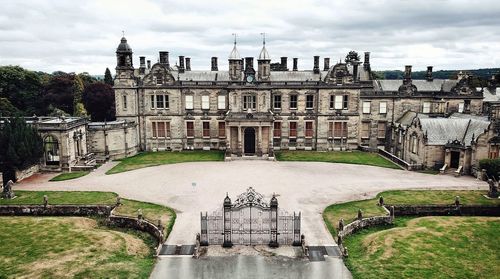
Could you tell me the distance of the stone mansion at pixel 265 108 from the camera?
46.8m

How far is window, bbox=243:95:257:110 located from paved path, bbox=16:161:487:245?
8.20m

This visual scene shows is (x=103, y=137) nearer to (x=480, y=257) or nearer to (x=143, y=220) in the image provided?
(x=143, y=220)

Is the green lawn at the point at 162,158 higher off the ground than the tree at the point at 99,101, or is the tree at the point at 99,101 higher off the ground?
the tree at the point at 99,101

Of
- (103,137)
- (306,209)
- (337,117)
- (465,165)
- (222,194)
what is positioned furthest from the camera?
(337,117)

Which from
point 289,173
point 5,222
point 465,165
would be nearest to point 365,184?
point 289,173

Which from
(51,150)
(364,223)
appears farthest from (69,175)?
(364,223)

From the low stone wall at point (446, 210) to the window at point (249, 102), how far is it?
24.4 m

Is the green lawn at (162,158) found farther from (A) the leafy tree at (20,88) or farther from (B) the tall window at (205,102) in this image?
(A) the leafy tree at (20,88)

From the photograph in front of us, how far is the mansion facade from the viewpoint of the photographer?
1937 inches

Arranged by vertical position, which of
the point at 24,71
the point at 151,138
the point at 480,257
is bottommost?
the point at 480,257

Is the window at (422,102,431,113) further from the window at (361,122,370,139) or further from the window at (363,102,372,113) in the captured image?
the window at (361,122,370,139)

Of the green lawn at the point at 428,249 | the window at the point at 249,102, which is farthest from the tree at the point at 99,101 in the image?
the green lawn at the point at 428,249

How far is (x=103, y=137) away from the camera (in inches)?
1778

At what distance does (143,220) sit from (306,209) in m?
11.2
